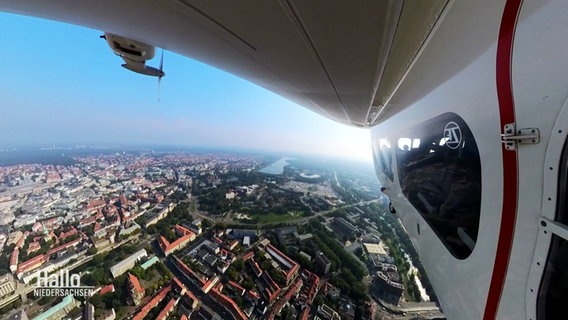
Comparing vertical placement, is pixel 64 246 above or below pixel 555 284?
below

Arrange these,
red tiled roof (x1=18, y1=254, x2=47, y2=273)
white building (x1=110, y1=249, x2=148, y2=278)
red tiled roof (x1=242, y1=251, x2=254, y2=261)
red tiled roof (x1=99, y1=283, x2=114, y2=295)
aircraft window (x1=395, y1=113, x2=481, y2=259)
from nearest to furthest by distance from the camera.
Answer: aircraft window (x1=395, y1=113, x2=481, y2=259)
red tiled roof (x1=99, y1=283, x2=114, y2=295)
red tiled roof (x1=18, y1=254, x2=47, y2=273)
white building (x1=110, y1=249, x2=148, y2=278)
red tiled roof (x1=242, y1=251, x2=254, y2=261)

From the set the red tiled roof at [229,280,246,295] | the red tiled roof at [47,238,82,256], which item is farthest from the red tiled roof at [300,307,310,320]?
the red tiled roof at [47,238,82,256]

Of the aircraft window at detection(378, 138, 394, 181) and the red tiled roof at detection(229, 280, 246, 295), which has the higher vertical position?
A: the aircraft window at detection(378, 138, 394, 181)

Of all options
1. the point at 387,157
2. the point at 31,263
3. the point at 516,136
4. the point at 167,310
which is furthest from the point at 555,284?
the point at 31,263

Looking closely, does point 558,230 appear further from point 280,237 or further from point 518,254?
point 280,237

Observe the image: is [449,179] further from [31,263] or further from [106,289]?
[31,263]

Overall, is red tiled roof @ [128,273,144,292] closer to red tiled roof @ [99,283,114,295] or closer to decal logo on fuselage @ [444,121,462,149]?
red tiled roof @ [99,283,114,295]

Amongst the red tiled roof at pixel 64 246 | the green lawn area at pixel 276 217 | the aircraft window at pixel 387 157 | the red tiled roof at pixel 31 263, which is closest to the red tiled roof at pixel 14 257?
the red tiled roof at pixel 31 263

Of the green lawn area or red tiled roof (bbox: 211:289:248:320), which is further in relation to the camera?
the green lawn area
